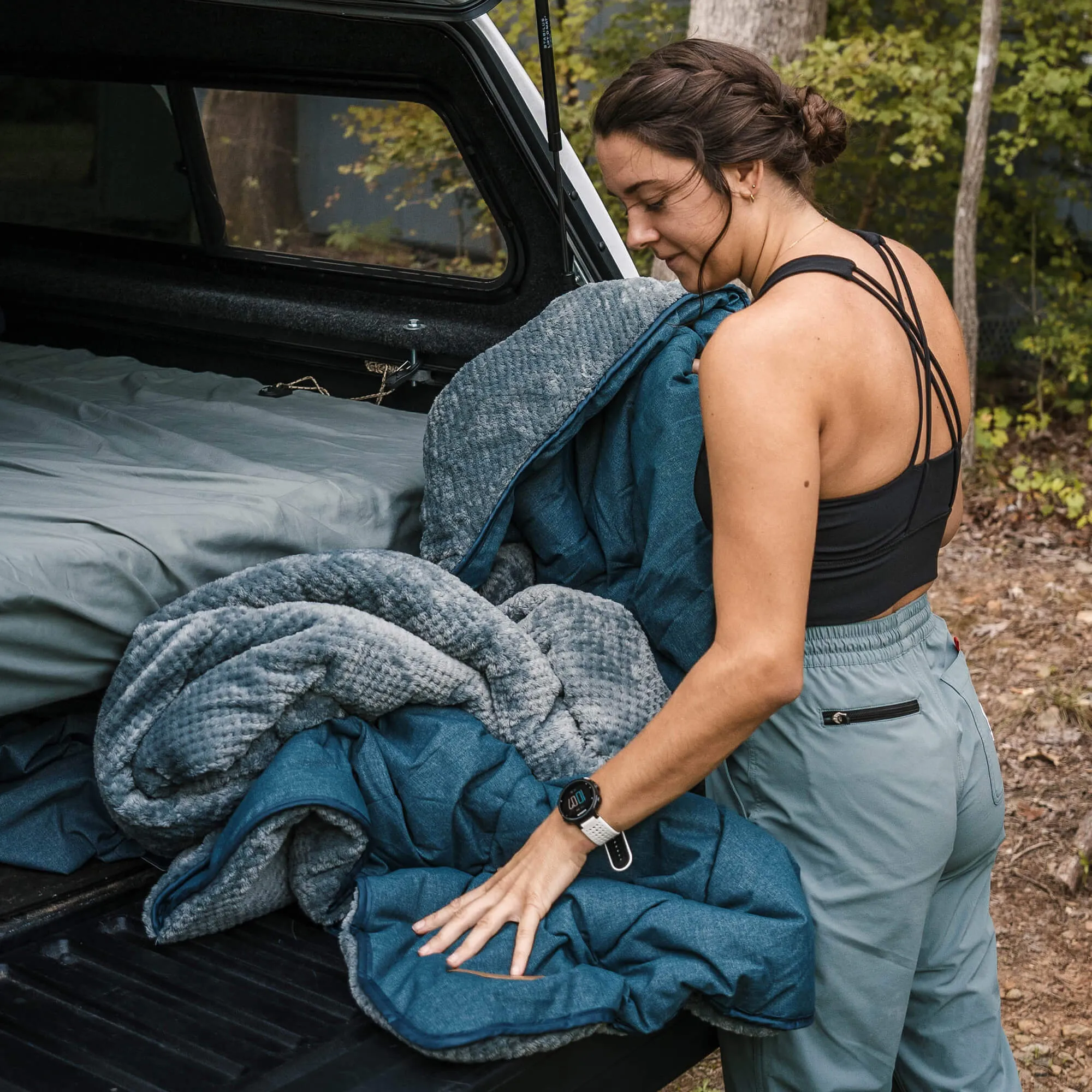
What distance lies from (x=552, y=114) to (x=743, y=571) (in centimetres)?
170

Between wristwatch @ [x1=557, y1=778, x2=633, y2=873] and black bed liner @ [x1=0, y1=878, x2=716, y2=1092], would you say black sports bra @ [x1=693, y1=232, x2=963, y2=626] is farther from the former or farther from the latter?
black bed liner @ [x1=0, y1=878, x2=716, y2=1092]

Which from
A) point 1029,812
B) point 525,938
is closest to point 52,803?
point 525,938

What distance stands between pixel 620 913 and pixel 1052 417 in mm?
6616

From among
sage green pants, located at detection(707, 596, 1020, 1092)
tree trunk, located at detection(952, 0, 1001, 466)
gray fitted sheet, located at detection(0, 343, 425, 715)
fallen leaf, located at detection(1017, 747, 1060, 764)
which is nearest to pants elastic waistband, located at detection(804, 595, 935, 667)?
sage green pants, located at detection(707, 596, 1020, 1092)

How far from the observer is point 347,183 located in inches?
142

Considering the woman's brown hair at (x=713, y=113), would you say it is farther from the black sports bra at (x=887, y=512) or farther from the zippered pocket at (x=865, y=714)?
the zippered pocket at (x=865, y=714)

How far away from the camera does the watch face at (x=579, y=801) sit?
5.35 feet

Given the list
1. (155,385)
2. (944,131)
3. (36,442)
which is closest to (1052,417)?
(944,131)

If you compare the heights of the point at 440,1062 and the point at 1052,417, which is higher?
the point at 440,1062

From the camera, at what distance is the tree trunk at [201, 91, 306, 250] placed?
11.9 feet

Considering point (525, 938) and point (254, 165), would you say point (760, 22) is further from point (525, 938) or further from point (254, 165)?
point (525, 938)

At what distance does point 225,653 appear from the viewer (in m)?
1.86

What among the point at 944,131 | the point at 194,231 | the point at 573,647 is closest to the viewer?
the point at 573,647

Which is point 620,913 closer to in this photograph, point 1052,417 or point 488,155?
point 488,155
